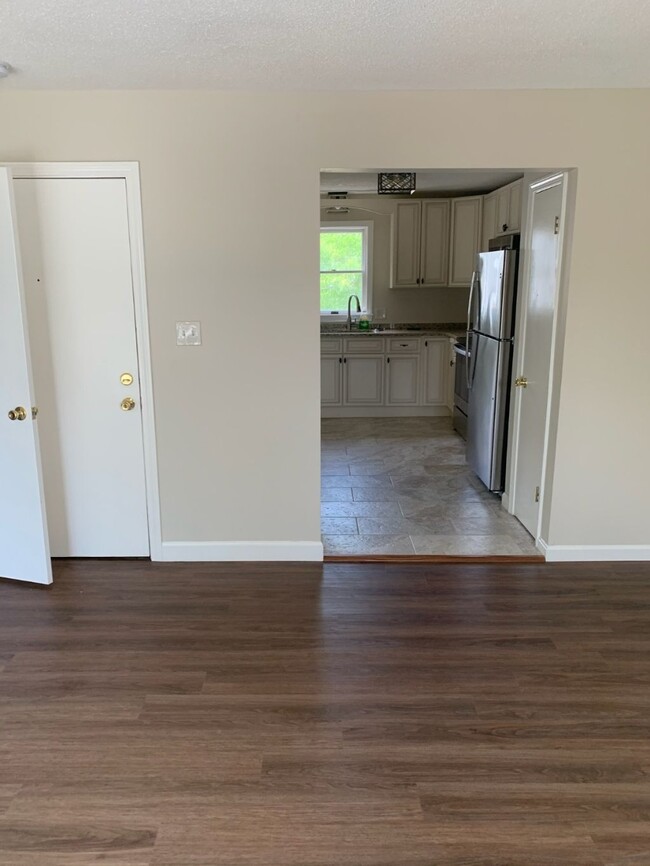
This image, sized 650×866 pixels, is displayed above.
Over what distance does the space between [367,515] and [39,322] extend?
228 centimetres

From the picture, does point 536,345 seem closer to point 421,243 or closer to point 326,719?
point 326,719

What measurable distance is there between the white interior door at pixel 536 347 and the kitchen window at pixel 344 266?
359cm

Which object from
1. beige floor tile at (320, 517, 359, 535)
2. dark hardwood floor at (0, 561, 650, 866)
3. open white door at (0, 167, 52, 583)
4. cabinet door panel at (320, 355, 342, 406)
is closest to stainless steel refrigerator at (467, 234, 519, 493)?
beige floor tile at (320, 517, 359, 535)

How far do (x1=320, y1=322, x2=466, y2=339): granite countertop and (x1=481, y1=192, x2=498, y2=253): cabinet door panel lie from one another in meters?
0.98

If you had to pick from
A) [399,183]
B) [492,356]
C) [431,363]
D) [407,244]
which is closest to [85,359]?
[492,356]

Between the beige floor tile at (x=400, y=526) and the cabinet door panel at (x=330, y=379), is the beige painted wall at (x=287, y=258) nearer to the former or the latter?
the beige floor tile at (x=400, y=526)

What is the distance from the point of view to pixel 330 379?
6.84 metres

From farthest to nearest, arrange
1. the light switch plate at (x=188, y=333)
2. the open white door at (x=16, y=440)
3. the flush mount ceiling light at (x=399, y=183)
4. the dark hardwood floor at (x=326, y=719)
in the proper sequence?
the flush mount ceiling light at (x=399, y=183) → the light switch plate at (x=188, y=333) → the open white door at (x=16, y=440) → the dark hardwood floor at (x=326, y=719)

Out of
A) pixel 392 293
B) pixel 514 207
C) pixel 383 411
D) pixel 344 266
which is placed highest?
pixel 514 207

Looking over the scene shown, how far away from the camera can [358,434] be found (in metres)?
6.27

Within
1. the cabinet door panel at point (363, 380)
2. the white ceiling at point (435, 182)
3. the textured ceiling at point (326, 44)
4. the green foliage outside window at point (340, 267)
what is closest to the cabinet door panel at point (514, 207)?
the white ceiling at point (435, 182)

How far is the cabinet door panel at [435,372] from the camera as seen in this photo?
22.2 feet

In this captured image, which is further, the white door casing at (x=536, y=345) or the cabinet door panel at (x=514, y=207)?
the cabinet door panel at (x=514, y=207)

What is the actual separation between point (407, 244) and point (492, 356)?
3054 mm
